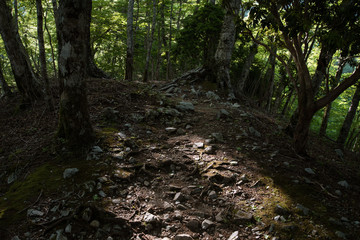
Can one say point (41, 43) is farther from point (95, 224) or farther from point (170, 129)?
point (95, 224)

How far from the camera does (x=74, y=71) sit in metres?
4.22

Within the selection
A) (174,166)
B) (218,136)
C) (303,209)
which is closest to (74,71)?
(174,166)

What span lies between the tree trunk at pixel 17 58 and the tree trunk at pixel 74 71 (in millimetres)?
4362

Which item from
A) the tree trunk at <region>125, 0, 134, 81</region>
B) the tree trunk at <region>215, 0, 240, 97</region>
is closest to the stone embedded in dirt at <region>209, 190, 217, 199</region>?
the tree trunk at <region>215, 0, 240, 97</region>

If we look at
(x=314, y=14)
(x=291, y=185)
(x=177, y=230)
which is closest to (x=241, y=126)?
(x=291, y=185)

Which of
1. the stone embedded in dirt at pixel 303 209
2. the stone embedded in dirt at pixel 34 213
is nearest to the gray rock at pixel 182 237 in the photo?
the stone embedded in dirt at pixel 303 209

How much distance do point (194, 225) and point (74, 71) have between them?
365 cm

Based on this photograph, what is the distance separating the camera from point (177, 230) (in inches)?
126

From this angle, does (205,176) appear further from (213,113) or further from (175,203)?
(213,113)

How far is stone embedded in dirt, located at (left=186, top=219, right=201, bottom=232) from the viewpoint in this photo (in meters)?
3.22

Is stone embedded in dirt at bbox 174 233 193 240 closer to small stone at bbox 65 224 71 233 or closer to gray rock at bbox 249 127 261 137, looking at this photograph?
small stone at bbox 65 224 71 233

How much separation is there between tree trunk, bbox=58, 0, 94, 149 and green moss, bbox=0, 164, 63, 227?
0.73 metres

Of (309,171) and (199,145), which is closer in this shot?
(309,171)

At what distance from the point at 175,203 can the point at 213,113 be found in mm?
4136
